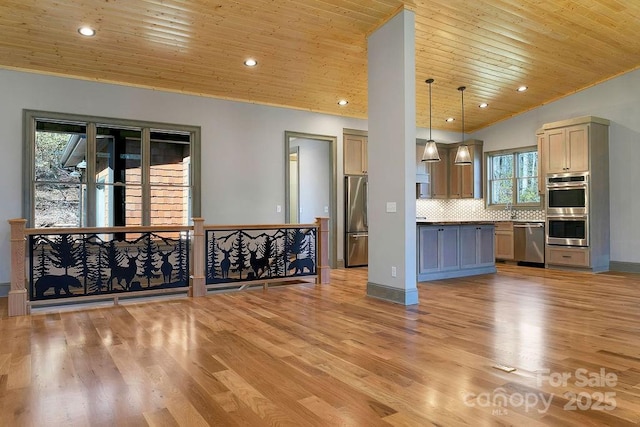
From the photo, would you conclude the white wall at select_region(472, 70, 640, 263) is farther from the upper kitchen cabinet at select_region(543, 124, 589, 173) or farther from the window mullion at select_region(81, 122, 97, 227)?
the window mullion at select_region(81, 122, 97, 227)

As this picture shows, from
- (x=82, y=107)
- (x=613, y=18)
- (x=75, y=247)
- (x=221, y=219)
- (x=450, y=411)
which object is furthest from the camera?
Result: (x=221, y=219)

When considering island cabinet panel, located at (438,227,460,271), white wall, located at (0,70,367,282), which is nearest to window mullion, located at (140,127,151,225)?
white wall, located at (0,70,367,282)

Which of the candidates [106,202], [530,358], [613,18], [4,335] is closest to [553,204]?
[613,18]

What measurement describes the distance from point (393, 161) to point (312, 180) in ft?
14.7

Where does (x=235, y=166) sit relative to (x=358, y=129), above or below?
below

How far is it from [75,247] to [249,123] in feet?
11.2

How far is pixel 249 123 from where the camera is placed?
712 cm

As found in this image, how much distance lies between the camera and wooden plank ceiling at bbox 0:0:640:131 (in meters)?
4.65

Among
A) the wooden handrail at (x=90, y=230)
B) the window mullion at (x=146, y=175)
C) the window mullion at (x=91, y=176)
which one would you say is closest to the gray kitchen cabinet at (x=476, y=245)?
the wooden handrail at (x=90, y=230)

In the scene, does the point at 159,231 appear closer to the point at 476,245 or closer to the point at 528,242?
the point at 476,245

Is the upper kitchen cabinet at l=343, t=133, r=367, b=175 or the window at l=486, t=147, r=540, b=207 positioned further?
the window at l=486, t=147, r=540, b=207

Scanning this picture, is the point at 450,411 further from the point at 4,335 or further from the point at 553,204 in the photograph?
the point at 553,204

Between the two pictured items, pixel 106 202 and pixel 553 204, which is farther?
pixel 553 204

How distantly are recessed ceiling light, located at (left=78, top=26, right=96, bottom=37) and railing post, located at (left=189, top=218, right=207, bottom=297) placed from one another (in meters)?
2.48
